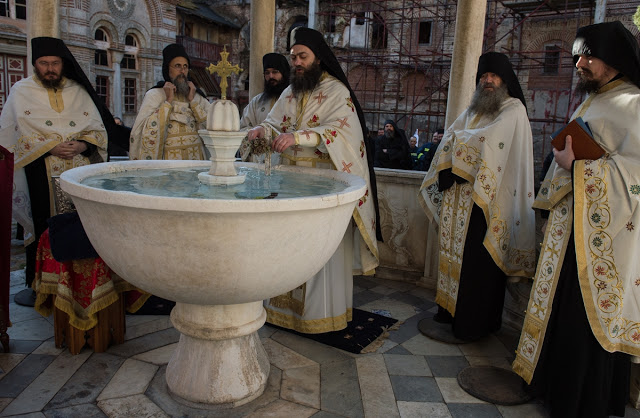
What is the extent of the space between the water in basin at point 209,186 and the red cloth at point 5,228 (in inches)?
31.4

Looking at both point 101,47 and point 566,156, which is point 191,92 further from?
point 101,47

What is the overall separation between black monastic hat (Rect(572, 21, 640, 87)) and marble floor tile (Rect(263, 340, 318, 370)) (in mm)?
2343

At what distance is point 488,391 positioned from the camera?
296 cm

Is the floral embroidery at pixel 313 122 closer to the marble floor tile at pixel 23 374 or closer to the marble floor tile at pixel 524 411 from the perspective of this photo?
the marble floor tile at pixel 524 411

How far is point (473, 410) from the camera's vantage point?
109 inches

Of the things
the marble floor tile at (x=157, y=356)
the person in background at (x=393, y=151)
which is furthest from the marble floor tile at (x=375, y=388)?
the person in background at (x=393, y=151)

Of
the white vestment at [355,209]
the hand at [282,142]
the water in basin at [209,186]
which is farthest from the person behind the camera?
the white vestment at [355,209]

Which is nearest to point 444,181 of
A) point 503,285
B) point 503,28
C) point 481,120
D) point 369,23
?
point 481,120

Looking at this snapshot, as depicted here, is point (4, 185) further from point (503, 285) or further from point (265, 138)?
point (503, 285)

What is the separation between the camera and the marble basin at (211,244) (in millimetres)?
1952

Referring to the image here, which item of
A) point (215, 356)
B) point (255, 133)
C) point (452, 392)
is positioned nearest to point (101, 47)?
point (255, 133)

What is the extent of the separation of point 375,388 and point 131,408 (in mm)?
1309

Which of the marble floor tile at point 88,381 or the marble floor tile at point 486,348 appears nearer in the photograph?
the marble floor tile at point 88,381

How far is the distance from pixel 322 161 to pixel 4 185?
2.00 metres
